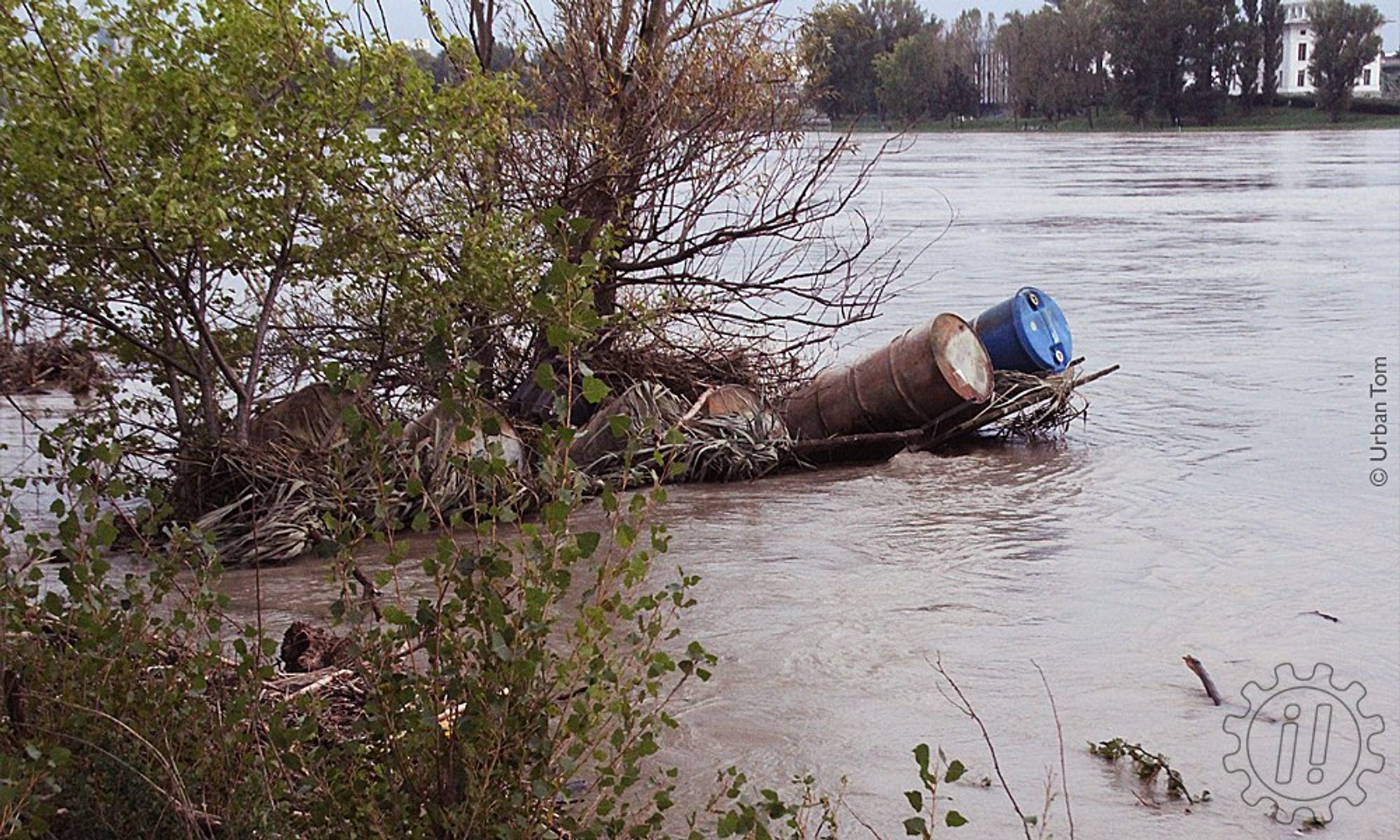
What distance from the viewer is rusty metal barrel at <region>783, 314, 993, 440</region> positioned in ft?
35.3

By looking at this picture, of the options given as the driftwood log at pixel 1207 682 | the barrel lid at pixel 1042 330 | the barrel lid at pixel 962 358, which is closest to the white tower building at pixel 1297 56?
the barrel lid at pixel 1042 330

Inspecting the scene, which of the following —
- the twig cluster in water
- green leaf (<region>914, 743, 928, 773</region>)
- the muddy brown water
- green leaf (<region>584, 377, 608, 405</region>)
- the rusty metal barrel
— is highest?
green leaf (<region>584, 377, 608, 405</region>)

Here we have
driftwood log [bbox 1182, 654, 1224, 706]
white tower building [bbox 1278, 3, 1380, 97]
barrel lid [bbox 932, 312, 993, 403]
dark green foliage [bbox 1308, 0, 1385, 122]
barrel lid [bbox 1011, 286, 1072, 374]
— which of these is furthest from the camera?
white tower building [bbox 1278, 3, 1380, 97]

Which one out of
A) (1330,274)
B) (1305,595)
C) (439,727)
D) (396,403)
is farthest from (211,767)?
(1330,274)

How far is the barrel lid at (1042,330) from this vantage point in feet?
37.0

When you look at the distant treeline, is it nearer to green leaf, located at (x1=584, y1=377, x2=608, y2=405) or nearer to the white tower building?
the white tower building

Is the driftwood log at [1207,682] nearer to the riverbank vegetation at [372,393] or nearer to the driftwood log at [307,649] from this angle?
the riverbank vegetation at [372,393]

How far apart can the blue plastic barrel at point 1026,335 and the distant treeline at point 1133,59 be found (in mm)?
73335

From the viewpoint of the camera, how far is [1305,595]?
7.70 m

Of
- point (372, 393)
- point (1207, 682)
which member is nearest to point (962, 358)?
Result: point (372, 393)

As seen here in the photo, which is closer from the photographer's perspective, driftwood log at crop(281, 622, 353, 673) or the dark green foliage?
driftwood log at crop(281, 622, 353, 673)

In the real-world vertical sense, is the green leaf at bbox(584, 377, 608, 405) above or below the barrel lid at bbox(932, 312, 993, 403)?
above

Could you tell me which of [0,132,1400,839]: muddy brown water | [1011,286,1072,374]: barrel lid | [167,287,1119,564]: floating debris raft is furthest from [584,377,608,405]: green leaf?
[1011,286,1072,374]: barrel lid

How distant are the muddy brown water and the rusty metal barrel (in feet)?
1.19
